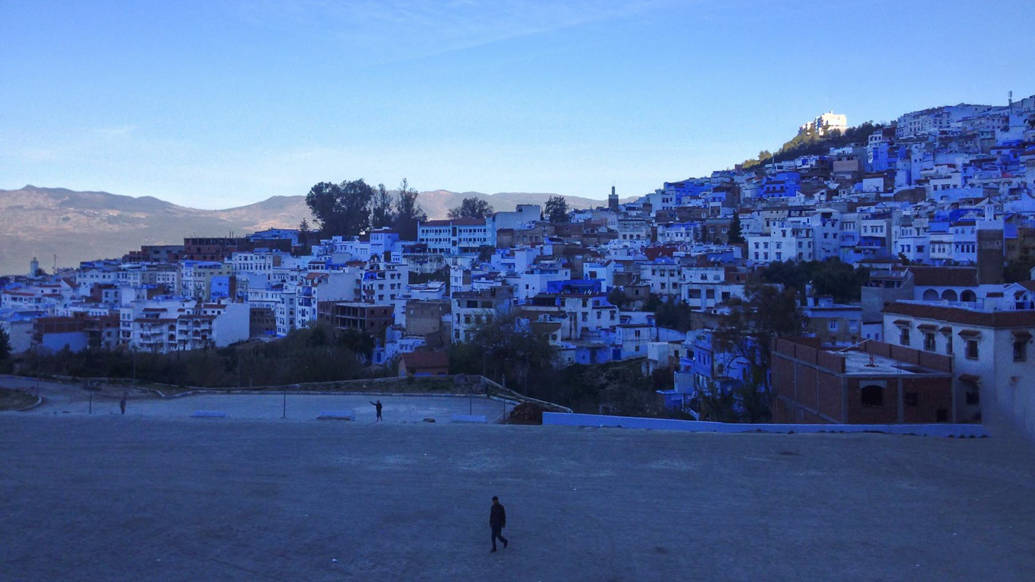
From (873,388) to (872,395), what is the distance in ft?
0.35

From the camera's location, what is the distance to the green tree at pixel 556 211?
2341 inches

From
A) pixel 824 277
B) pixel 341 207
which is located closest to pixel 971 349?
pixel 824 277

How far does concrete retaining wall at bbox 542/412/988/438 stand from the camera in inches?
514

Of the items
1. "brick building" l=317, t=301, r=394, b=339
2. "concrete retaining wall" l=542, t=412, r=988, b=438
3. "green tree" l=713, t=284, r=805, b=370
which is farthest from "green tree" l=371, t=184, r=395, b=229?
"concrete retaining wall" l=542, t=412, r=988, b=438

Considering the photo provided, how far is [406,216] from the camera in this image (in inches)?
2426

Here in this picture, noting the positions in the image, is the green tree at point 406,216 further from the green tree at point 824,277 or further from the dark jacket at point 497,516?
the dark jacket at point 497,516

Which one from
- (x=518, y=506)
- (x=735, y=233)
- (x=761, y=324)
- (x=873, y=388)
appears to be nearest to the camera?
(x=518, y=506)

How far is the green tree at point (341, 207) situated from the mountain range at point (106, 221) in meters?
33.7

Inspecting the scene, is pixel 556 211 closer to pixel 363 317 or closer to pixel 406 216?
pixel 406 216

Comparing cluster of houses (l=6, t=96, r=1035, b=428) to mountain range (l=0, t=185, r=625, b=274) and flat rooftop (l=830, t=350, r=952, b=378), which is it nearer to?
flat rooftop (l=830, t=350, r=952, b=378)

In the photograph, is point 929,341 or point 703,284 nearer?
point 929,341

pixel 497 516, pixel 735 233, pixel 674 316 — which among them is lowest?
pixel 497 516

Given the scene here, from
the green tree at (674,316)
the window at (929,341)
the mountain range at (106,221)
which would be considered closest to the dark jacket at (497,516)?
the window at (929,341)

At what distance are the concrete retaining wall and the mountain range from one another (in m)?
79.3
